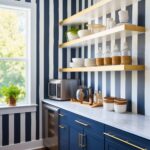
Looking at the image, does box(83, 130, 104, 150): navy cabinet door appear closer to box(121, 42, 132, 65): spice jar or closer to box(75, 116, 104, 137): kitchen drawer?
box(75, 116, 104, 137): kitchen drawer

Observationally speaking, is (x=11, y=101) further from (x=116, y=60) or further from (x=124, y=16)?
(x=124, y=16)

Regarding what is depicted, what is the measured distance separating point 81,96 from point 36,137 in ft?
3.61

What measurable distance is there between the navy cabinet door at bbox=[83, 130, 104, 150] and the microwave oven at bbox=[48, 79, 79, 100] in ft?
3.67

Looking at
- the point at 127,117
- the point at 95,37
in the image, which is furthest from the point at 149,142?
the point at 95,37

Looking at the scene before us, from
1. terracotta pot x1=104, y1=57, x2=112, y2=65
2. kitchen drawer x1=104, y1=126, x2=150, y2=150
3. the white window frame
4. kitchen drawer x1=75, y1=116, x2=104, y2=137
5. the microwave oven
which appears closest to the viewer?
kitchen drawer x1=104, y1=126, x2=150, y2=150

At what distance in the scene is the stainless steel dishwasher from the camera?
315cm

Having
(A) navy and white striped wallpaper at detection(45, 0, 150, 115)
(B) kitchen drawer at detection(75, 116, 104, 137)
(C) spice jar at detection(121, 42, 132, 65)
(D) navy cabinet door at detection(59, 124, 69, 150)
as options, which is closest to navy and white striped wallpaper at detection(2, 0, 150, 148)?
(A) navy and white striped wallpaper at detection(45, 0, 150, 115)

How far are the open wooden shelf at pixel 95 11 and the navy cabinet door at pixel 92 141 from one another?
1552 millimetres

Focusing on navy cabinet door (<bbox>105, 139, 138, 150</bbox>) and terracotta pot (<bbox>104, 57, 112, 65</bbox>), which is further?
terracotta pot (<bbox>104, 57, 112, 65</bbox>)

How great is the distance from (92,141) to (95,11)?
172 centimetres

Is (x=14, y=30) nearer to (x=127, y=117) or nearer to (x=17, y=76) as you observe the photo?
(x=17, y=76)

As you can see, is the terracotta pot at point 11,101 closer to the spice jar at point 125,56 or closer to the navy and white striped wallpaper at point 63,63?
the navy and white striped wallpaper at point 63,63

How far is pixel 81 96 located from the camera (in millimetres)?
3305

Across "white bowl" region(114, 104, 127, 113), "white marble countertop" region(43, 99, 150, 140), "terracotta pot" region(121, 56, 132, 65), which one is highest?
"terracotta pot" region(121, 56, 132, 65)
